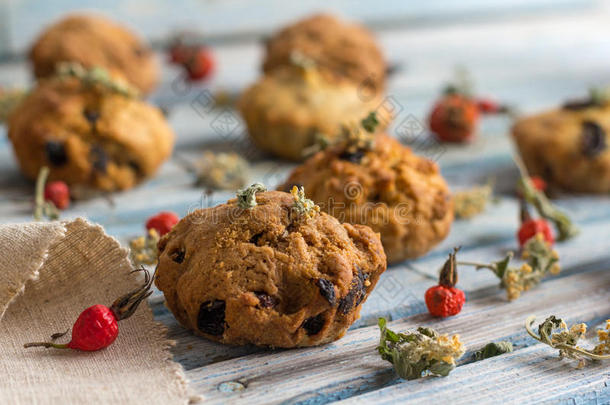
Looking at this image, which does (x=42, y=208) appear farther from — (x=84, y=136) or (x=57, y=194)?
(x=84, y=136)

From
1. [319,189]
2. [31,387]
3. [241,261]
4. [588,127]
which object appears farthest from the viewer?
[588,127]

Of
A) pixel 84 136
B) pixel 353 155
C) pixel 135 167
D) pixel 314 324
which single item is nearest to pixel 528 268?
pixel 353 155

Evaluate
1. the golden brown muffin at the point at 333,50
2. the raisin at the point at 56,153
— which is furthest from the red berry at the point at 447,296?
the golden brown muffin at the point at 333,50

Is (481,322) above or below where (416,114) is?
below

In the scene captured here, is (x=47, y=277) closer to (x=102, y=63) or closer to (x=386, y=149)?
(x=386, y=149)

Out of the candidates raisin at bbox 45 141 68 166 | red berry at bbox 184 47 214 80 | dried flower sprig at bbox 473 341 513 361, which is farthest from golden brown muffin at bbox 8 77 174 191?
dried flower sprig at bbox 473 341 513 361

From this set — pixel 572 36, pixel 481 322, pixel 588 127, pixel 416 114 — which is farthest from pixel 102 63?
pixel 572 36

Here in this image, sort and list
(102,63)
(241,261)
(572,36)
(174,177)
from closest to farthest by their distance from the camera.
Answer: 1. (241,261)
2. (174,177)
3. (102,63)
4. (572,36)
